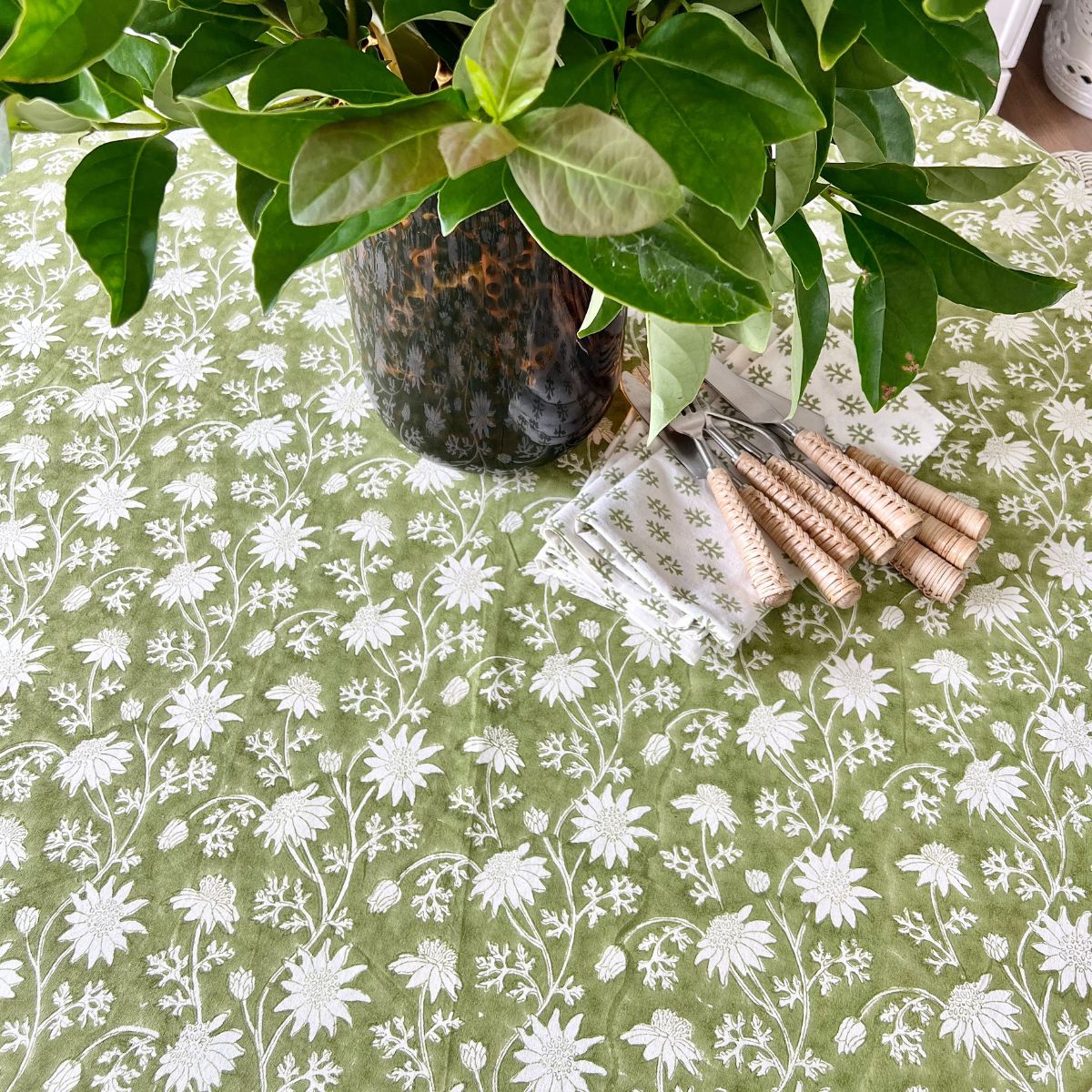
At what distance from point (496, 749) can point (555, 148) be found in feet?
1.46

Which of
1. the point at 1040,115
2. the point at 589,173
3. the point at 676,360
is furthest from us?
the point at 1040,115

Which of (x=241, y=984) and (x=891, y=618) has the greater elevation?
(x=891, y=618)

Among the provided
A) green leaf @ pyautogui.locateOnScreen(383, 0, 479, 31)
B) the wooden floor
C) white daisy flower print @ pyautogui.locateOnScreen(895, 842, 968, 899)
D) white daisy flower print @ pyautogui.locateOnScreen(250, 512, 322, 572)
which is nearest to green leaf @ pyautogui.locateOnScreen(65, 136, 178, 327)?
green leaf @ pyautogui.locateOnScreen(383, 0, 479, 31)

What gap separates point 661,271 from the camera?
13.8 inches

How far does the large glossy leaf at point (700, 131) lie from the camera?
0.34 metres

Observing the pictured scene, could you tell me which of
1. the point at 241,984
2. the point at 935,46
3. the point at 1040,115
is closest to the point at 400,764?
the point at 241,984

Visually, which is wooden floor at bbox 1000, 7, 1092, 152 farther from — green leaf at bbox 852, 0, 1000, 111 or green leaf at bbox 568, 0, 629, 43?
green leaf at bbox 568, 0, 629, 43

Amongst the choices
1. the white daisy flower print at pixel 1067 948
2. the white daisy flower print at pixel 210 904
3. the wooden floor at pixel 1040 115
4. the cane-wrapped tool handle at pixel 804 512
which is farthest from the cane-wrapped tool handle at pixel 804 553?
the wooden floor at pixel 1040 115

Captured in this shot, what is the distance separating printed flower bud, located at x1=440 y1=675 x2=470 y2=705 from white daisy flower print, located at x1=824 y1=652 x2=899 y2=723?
0.25 meters

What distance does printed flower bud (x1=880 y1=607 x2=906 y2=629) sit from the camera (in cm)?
72

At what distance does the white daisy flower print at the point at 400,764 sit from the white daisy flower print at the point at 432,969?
0.31 feet

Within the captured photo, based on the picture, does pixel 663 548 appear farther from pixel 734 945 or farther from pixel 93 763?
pixel 93 763

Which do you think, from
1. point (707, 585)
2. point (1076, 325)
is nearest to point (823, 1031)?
point (707, 585)

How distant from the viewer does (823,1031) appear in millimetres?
572
